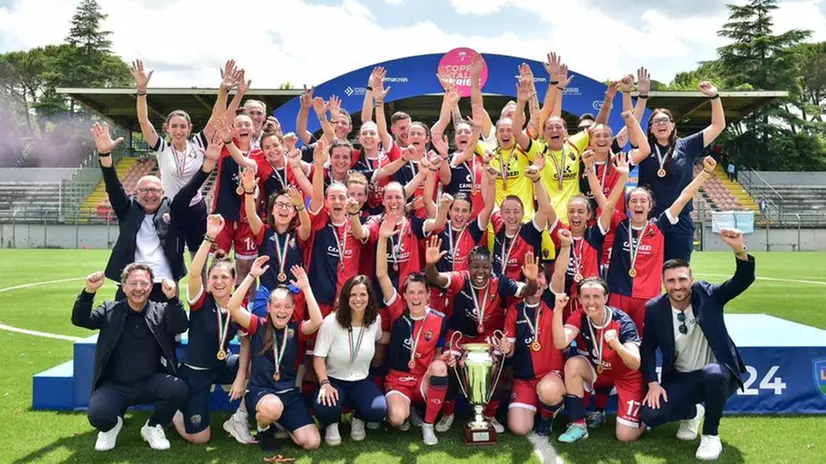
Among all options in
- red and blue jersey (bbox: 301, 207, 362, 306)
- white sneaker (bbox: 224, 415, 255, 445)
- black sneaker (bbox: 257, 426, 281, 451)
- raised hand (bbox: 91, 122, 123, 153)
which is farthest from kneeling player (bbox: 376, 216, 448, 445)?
raised hand (bbox: 91, 122, 123, 153)

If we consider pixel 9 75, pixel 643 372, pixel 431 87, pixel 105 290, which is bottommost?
pixel 105 290

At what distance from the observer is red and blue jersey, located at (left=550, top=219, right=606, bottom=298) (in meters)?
4.78

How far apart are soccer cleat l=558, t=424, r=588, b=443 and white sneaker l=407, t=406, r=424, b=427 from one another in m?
0.98

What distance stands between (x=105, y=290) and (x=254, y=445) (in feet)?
30.1

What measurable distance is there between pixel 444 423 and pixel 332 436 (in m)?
0.81

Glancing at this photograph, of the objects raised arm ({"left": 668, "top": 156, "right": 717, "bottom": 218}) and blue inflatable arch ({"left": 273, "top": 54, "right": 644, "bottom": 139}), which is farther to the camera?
blue inflatable arch ({"left": 273, "top": 54, "right": 644, "bottom": 139})

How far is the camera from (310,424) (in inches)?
162

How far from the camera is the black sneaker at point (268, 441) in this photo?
13.2ft

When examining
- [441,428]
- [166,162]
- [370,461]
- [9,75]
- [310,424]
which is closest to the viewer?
[370,461]

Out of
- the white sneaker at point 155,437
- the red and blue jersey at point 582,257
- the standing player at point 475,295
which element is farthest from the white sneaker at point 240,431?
the red and blue jersey at point 582,257

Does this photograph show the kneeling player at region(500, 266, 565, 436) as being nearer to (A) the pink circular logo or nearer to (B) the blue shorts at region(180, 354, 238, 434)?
(B) the blue shorts at region(180, 354, 238, 434)

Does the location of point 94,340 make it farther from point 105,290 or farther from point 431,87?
point 431,87

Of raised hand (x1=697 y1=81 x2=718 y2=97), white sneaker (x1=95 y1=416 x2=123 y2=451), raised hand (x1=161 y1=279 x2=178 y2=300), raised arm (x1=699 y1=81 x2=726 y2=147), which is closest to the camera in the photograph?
white sneaker (x1=95 y1=416 x2=123 y2=451)

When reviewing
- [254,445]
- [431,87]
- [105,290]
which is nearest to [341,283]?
[254,445]
